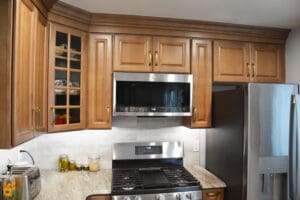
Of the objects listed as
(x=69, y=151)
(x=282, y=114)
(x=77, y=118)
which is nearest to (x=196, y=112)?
(x=282, y=114)

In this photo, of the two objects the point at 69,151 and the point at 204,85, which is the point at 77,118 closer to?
the point at 69,151

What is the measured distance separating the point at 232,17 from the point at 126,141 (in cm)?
160

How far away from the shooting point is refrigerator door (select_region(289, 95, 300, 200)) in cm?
189

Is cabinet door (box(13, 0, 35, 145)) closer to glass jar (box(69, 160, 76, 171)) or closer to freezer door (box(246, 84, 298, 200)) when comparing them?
glass jar (box(69, 160, 76, 171))

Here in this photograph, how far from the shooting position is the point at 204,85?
2471 mm

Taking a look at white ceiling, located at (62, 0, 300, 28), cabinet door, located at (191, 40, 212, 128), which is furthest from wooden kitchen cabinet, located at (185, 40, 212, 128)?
white ceiling, located at (62, 0, 300, 28)

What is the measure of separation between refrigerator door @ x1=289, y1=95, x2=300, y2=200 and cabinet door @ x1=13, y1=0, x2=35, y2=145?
6.20 ft

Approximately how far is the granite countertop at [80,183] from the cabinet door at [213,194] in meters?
0.04

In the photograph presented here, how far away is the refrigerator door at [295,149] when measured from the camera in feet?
6.21

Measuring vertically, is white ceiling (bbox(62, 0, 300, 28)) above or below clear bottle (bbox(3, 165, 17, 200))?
above

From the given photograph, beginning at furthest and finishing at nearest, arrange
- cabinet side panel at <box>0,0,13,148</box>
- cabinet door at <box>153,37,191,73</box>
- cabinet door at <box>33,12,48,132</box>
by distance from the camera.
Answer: cabinet door at <box>153,37,191,73</box> → cabinet door at <box>33,12,48,132</box> → cabinet side panel at <box>0,0,13,148</box>

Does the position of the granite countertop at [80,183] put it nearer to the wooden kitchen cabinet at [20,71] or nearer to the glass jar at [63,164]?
the glass jar at [63,164]

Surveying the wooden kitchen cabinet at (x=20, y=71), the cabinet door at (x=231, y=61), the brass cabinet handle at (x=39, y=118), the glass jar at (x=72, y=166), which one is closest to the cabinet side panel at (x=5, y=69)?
the wooden kitchen cabinet at (x=20, y=71)

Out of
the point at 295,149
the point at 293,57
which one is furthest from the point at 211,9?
the point at 295,149
